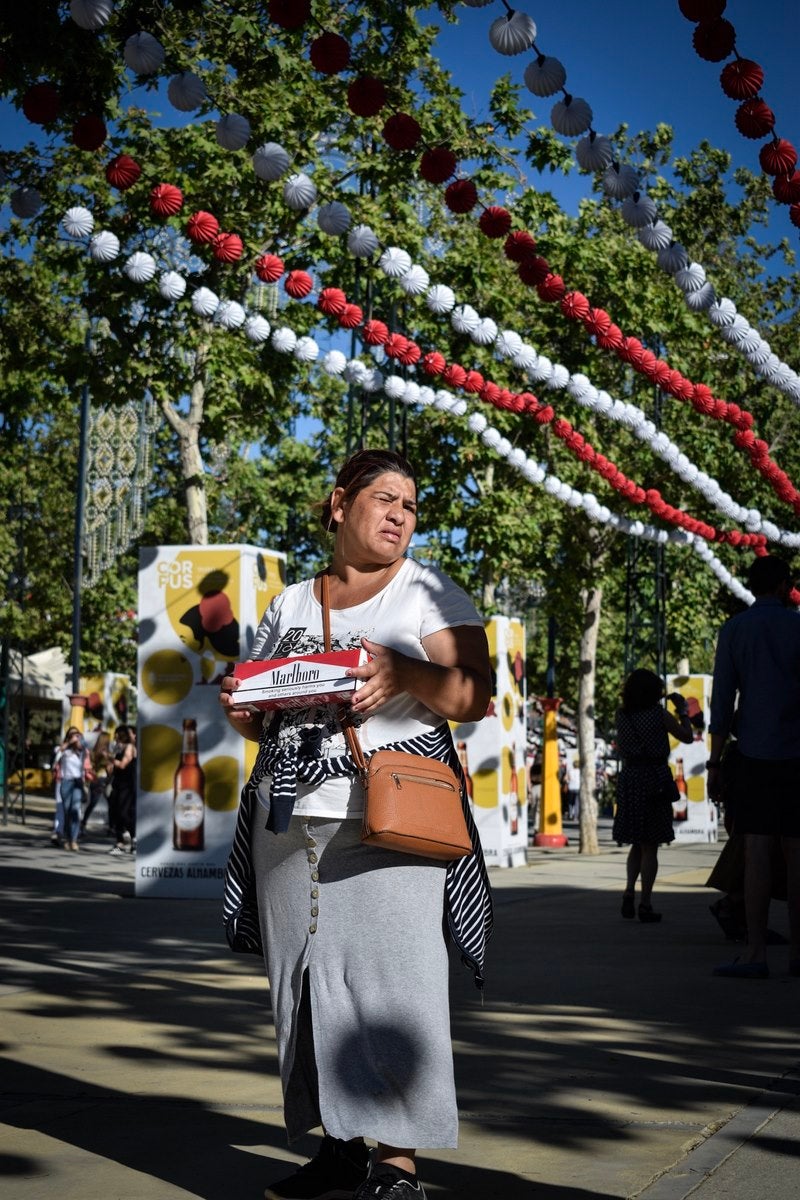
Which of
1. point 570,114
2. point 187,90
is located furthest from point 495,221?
point 187,90

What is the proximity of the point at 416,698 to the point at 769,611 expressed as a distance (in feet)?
15.5

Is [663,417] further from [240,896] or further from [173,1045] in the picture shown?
[240,896]

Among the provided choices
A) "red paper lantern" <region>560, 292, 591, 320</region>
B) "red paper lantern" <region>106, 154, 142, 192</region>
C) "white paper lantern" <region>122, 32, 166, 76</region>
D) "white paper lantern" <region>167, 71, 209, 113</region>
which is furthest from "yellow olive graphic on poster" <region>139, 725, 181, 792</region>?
"white paper lantern" <region>122, 32, 166, 76</region>

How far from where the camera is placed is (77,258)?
2002 centimetres

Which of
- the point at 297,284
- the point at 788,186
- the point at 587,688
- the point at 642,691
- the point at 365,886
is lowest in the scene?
the point at 365,886

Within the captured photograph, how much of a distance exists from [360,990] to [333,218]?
7840mm

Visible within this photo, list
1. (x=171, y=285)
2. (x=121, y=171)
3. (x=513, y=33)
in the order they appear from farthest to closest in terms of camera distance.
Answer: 1. (x=171, y=285)
2. (x=121, y=171)
3. (x=513, y=33)

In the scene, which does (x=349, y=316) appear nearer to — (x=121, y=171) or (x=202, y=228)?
(x=202, y=228)

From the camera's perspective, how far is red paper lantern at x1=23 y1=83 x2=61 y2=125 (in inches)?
336

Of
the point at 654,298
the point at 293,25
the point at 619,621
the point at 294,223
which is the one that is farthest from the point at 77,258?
the point at 619,621

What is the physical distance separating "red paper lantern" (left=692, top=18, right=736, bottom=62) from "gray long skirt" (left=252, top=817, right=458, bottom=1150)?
4.38 meters

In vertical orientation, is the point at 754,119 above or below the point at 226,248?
below

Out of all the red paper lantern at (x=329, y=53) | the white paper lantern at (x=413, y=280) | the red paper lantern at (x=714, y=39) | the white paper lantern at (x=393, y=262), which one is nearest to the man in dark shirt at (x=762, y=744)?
the red paper lantern at (x=714, y=39)

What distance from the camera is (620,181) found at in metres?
8.46
